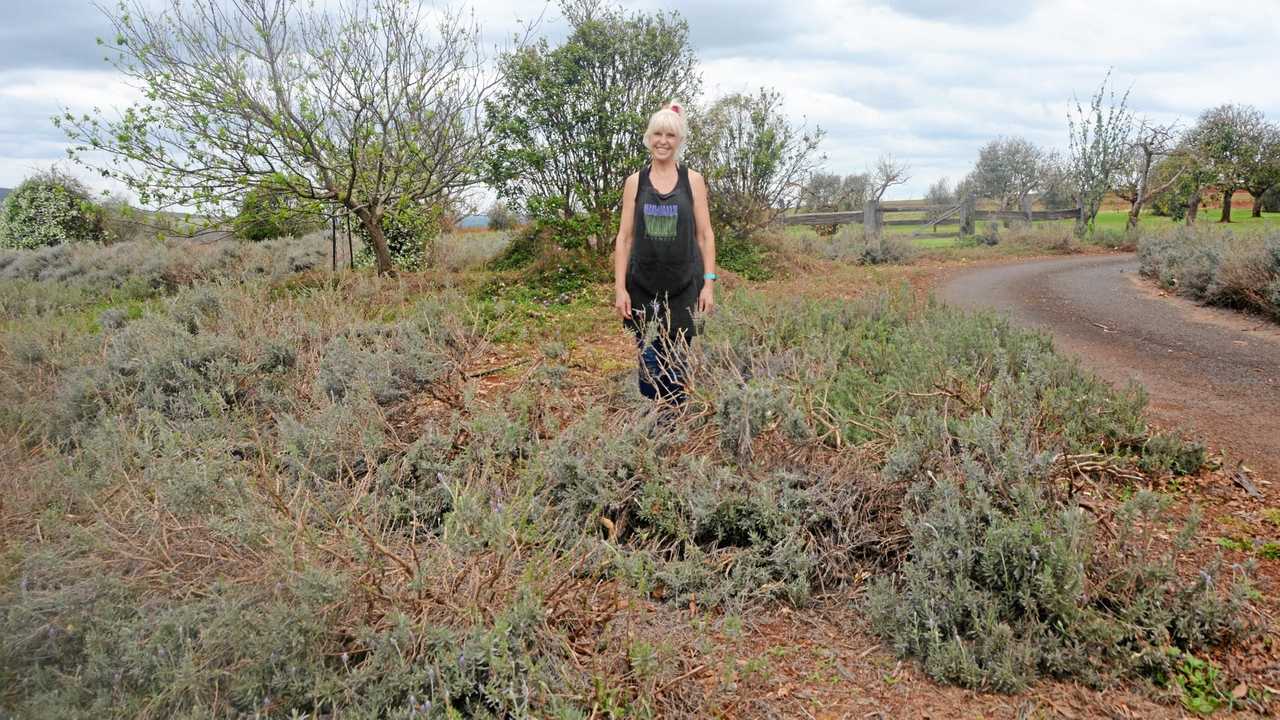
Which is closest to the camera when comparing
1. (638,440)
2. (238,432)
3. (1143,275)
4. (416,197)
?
(638,440)

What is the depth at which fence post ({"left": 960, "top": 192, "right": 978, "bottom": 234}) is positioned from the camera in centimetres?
2359

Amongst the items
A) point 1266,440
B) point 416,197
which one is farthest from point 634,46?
point 1266,440

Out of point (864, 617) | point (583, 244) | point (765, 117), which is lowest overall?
point (864, 617)

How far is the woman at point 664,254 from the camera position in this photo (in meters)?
4.41

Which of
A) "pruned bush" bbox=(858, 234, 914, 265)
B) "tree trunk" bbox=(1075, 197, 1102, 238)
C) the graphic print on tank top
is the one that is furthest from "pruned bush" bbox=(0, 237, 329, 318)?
"tree trunk" bbox=(1075, 197, 1102, 238)

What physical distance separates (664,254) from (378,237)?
7344 mm

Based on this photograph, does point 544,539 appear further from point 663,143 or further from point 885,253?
point 885,253

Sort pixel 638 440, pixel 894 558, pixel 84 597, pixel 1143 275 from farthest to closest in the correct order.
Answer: pixel 1143 275, pixel 638 440, pixel 894 558, pixel 84 597

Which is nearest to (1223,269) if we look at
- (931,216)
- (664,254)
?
(664,254)

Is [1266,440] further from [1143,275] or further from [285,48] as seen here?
[285,48]

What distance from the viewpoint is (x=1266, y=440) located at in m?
4.68

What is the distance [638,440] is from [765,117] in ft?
34.8

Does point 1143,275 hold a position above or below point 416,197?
below

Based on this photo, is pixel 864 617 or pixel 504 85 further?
pixel 504 85
